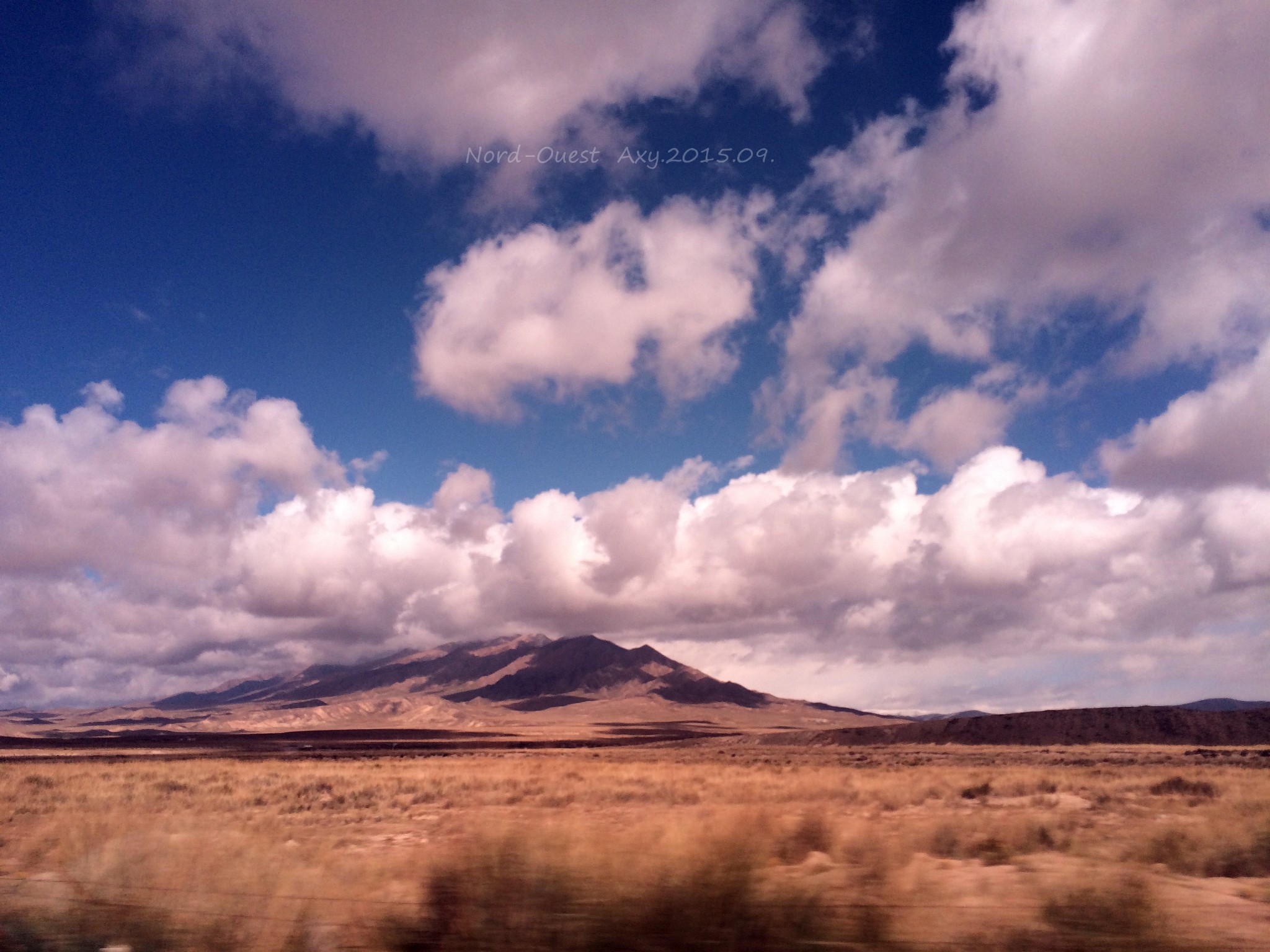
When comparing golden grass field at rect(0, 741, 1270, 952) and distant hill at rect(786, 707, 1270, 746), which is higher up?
golden grass field at rect(0, 741, 1270, 952)

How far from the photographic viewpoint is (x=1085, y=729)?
87.1 metres

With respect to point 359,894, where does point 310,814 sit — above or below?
below

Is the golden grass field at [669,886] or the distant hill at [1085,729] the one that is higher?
the golden grass field at [669,886]

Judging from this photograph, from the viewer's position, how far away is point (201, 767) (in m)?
31.8

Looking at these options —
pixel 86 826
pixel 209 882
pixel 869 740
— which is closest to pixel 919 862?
pixel 209 882

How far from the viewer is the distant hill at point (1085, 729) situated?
81.7 metres

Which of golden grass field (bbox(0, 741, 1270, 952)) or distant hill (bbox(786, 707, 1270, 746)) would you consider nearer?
golden grass field (bbox(0, 741, 1270, 952))

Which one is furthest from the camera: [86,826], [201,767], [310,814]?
[201,767]

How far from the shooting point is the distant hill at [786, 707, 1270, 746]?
81.7 m

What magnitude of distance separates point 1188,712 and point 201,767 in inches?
4008

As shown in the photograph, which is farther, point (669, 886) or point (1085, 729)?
point (1085, 729)

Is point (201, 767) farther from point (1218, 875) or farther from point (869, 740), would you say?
point (869, 740)

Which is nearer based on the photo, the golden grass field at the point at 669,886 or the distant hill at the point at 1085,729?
the golden grass field at the point at 669,886

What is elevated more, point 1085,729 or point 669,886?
point 669,886
